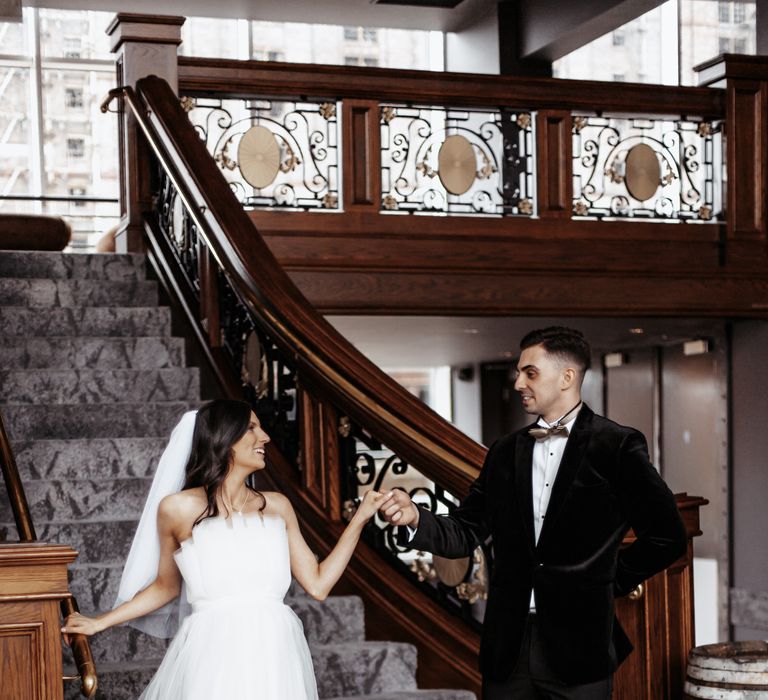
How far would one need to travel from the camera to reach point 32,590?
292 cm

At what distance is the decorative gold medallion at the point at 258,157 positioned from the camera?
7.84 meters

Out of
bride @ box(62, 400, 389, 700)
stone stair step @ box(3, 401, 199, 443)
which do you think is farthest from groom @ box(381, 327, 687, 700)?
stone stair step @ box(3, 401, 199, 443)

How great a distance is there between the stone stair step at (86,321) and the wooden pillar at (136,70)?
0.94 meters

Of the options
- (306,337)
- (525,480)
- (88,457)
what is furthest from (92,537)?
(525,480)

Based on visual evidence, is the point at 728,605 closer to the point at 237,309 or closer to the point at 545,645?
the point at 237,309

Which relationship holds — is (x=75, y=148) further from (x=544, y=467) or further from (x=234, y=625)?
(x=544, y=467)

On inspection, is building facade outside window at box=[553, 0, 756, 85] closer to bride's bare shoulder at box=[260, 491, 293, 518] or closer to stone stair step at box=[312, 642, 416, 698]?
stone stair step at box=[312, 642, 416, 698]

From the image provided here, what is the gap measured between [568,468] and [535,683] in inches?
19.9

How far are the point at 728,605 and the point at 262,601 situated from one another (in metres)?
6.77

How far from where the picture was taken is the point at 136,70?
23.8 feet

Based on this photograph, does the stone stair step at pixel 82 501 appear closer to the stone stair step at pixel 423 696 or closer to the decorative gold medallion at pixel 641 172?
the stone stair step at pixel 423 696

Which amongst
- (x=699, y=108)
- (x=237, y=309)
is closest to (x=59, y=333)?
(x=237, y=309)

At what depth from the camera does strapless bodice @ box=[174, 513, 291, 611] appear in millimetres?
3355

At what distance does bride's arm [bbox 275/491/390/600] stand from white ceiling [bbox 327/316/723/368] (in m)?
5.03
